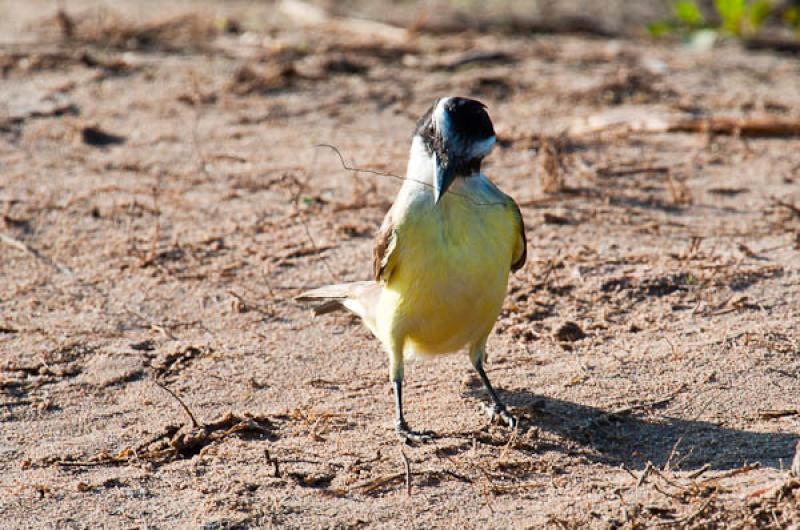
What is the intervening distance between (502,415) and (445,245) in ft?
3.05

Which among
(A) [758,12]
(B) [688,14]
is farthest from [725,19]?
(B) [688,14]

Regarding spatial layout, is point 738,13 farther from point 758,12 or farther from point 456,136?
point 456,136

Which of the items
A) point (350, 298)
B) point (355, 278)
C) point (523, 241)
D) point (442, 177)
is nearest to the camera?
point (442, 177)

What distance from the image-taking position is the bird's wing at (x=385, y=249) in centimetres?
510

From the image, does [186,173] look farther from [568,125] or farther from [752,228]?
[752,228]

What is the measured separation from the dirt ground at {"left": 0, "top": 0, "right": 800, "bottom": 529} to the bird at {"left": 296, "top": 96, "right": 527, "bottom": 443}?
479 millimetres

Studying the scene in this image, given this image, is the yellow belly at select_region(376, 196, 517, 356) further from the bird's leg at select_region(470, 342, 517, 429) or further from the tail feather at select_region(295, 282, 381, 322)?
the tail feather at select_region(295, 282, 381, 322)

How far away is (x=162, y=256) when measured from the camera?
710 cm

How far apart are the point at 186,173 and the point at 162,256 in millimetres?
1341

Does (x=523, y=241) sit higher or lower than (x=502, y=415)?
higher

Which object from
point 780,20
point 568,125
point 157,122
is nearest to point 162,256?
point 157,122

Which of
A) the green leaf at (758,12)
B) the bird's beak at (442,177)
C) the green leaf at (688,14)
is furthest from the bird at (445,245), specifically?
the green leaf at (758,12)

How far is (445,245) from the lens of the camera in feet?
16.2

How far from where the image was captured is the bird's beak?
480cm
